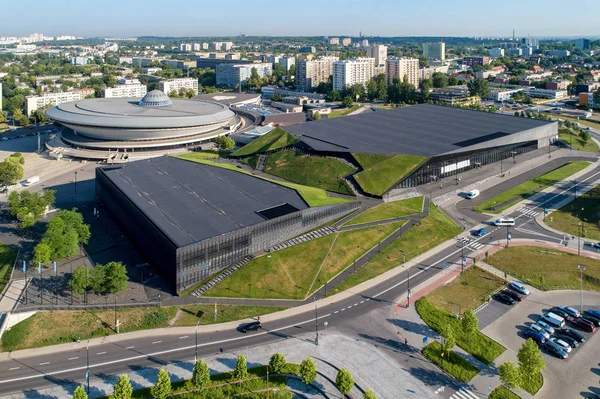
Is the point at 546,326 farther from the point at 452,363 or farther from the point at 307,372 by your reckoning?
the point at 307,372

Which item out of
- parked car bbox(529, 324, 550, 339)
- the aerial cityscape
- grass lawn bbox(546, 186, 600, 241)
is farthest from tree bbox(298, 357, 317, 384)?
grass lawn bbox(546, 186, 600, 241)

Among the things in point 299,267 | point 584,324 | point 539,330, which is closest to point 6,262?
→ point 299,267

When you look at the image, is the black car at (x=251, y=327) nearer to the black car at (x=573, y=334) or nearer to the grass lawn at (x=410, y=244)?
the grass lawn at (x=410, y=244)

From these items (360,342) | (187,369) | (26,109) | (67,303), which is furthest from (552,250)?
(26,109)

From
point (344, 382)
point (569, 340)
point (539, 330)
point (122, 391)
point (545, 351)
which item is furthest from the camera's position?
point (539, 330)

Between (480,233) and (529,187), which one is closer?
(480,233)

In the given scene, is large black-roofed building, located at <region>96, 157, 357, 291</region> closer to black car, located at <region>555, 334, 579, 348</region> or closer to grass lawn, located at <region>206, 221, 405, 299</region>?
grass lawn, located at <region>206, 221, 405, 299</region>
